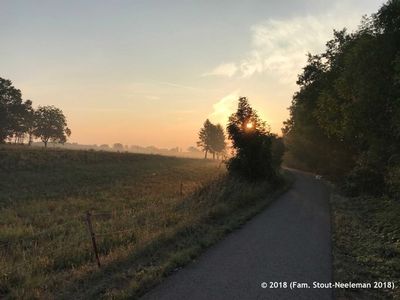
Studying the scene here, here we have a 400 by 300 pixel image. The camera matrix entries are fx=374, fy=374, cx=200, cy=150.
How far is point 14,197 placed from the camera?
2964cm

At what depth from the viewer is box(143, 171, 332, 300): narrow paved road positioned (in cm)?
787

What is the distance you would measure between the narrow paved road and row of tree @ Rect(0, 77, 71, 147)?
79.4 metres

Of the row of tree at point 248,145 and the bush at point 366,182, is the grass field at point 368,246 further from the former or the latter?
the row of tree at point 248,145

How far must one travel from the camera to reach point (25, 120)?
89.4 m

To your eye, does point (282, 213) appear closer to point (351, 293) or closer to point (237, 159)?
point (237, 159)

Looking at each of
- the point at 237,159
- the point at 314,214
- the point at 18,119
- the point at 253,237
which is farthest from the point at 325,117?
the point at 18,119

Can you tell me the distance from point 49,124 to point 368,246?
101 metres

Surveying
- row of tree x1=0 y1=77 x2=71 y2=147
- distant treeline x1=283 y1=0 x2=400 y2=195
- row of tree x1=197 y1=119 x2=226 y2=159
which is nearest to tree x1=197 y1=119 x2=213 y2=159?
row of tree x1=197 y1=119 x2=226 y2=159

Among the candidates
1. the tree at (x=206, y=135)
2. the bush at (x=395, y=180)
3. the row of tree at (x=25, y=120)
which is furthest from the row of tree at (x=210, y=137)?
the bush at (x=395, y=180)

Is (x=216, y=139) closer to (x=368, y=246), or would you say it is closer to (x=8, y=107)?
(x=8, y=107)

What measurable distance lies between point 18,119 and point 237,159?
74527 mm

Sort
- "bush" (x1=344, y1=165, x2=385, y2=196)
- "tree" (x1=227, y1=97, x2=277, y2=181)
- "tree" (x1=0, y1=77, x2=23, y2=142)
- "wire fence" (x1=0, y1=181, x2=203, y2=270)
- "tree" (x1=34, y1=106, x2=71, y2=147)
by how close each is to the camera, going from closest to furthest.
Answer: "wire fence" (x1=0, y1=181, x2=203, y2=270), "bush" (x1=344, y1=165, x2=385, y2=196), "tree" (x1=227, y1=97, x2=277, y2=181), "tree" (x1=0, y1=77, x2=23, y2=142), "tree" (x1=34, y1=106, x2=71, y2=147)

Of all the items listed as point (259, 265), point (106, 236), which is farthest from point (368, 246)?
point (106, 236)

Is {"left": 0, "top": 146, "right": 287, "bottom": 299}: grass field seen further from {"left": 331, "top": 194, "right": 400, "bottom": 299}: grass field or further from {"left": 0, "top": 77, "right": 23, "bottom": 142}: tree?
{"left": 0, "top": 77, "right": 23, "bottom": 142}: tree
